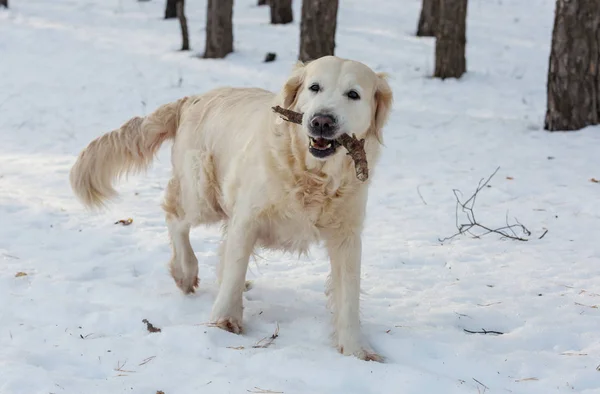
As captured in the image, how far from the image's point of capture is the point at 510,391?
3.02m

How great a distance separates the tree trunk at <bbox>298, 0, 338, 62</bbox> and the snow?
1.39m

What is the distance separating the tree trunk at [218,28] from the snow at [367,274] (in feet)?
7.19

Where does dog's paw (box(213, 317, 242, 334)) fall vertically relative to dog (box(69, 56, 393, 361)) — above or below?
below

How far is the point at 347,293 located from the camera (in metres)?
3.70

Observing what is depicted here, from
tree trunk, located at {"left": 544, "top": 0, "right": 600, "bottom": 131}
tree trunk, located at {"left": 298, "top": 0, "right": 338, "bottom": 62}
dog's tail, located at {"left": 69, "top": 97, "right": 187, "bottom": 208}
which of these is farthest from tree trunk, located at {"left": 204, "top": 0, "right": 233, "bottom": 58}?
dog's tail, located at {"left": 69, "top": 97, "right": 187, "bottom": 208}

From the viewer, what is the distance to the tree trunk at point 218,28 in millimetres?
12734

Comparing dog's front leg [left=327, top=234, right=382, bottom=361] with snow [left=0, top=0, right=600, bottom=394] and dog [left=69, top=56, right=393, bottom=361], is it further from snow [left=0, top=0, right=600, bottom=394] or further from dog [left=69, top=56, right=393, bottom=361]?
snow [left=0, top=0, right=600, bottom=394]

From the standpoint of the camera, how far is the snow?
3.06 meters

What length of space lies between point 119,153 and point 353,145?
198 centimetres

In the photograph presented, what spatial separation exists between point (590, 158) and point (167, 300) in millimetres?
4804

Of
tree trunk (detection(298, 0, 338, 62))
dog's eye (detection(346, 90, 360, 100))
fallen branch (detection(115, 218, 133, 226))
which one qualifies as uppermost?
dog's eye (detection(346, 90, 360, 100))

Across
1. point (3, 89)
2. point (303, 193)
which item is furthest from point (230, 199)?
point (3, 89)

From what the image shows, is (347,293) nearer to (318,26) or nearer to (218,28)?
(318,26)

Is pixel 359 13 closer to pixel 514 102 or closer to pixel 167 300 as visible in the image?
pixel 514 102
